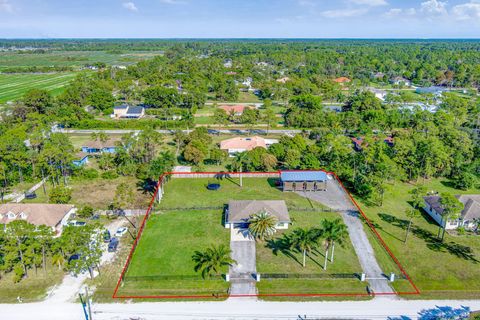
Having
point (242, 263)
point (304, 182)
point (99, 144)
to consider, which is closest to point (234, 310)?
point (242, 263)

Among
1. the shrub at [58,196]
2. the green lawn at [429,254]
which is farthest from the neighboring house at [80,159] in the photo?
the green lawn at [429,254]

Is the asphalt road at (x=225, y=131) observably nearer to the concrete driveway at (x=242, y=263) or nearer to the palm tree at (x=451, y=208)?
the concrete driveway at (x=242, y=263)

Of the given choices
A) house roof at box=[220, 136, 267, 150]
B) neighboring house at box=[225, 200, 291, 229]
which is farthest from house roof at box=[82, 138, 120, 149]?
Answer: neighboring house at box=[225, 200, 291, 229]

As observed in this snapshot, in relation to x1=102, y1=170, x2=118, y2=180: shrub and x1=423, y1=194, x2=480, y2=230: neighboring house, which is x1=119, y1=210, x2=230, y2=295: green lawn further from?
x1=423, y1=194, x2=480, y2=230: neighboring house

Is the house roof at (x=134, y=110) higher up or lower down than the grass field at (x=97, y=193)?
higher up

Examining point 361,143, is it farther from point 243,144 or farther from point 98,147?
point 98,147
